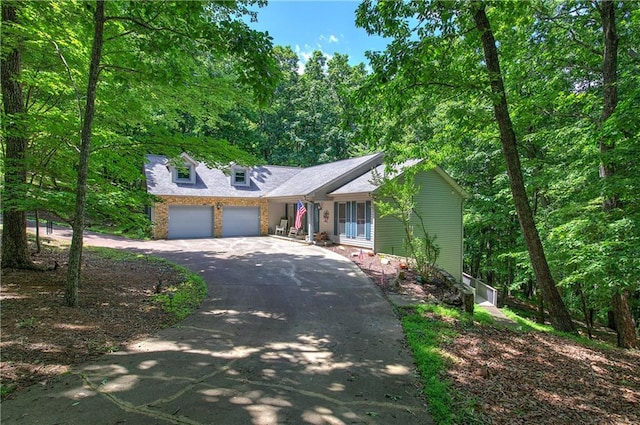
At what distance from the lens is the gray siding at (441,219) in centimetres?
1574

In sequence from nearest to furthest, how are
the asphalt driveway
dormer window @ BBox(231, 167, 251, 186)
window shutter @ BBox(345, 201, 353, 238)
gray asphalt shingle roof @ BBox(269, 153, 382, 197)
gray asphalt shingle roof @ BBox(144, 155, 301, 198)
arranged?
the asphalt driveway
window shutter @ BBox(345, 201, 353, 238)
gray asphalt shingle roof @ BBox(269, 153, 382, 197)
gray asphalt shingle roof @ BBox(144, 155, 301, 198)
dormer window @ BBox(231, 167, 251, 186)

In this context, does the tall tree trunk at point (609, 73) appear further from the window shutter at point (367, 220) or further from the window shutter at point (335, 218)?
the window shutter at point (335, 218)

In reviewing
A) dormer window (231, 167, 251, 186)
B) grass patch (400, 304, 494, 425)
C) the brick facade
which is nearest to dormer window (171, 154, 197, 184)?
the brick facade

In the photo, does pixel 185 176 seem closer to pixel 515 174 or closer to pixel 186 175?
pixel 186 175

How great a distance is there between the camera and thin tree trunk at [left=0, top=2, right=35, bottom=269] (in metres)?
6.06

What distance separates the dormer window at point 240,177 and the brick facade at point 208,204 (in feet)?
5.19

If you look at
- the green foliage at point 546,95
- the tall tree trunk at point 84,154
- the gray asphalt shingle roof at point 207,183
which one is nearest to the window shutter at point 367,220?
the green foliage at point 546,95

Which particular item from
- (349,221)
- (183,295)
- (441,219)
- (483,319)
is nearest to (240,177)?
(349,221)

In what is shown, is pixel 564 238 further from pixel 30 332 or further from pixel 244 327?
pixel 30 332

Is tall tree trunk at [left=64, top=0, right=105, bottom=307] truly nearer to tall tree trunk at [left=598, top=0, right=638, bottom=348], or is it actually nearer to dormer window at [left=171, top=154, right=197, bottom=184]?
tall tree trunk at [left=598, top=0, right=638, bottom=348]

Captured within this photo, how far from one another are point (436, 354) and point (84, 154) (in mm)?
6567

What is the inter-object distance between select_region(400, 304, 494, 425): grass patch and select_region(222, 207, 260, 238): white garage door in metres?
15.7

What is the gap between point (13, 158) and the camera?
22.1 feet

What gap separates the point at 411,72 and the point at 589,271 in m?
5.37
